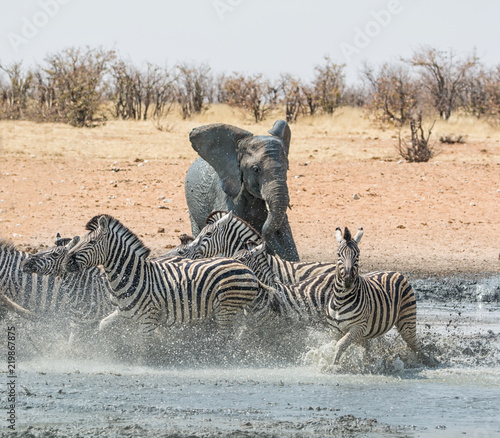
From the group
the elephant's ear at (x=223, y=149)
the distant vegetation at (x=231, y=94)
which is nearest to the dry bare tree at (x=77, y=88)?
the distant vegetation at (x=231, y=94)

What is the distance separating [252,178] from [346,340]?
3.39 metres

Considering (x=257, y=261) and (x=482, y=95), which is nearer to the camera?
(x=257, y=261)

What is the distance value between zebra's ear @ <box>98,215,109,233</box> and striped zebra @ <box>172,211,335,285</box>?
1.25 metres

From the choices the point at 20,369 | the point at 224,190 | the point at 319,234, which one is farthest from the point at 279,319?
the point at 319,234

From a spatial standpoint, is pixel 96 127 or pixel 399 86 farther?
pixel 399 86

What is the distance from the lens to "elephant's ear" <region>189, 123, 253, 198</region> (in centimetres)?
1077

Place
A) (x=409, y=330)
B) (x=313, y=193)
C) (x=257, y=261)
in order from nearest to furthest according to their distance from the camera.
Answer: (x=409, y=330)
(x=257, y=261)
(x=313, y=193)

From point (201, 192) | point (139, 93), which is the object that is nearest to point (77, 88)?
point (139, 93)

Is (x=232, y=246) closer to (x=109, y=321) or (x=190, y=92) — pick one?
(x=109, y=321)

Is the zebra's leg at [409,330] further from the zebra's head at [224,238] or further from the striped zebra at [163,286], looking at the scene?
the zebra's head at [224,238]

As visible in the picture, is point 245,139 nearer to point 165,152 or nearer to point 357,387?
point 357,387

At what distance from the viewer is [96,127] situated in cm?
2564

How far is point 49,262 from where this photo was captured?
798cm

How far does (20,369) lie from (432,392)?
10.6ft
